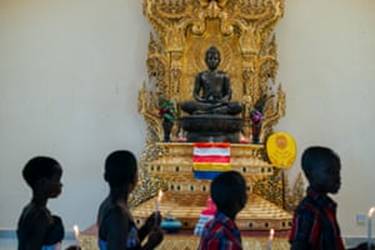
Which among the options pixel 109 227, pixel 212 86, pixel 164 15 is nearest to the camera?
pixel 109 227

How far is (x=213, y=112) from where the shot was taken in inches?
202

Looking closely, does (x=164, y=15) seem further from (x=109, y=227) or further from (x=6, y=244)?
(x=109, y=227)

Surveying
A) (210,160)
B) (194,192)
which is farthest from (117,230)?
(194,192)

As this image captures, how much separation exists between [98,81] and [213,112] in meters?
1.60

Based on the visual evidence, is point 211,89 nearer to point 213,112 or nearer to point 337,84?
point 213,112

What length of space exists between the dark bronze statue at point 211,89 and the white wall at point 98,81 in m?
0.83

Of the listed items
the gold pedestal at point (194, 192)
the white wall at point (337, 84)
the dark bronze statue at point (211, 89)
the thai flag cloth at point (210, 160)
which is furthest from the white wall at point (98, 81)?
the thai flag cloth at point (210, 160)

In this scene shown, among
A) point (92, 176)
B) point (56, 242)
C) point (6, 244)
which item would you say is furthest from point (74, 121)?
point (56, 242)

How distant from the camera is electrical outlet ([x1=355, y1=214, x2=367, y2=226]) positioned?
5814 mm

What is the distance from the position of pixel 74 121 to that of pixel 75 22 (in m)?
1.15

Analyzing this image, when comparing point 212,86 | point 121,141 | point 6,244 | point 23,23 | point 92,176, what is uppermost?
point 23,23

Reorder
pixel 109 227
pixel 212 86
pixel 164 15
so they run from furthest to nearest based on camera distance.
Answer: pixel 164 15 < pixel 212 86 < pixel 109 227

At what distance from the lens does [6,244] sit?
570 centimetres

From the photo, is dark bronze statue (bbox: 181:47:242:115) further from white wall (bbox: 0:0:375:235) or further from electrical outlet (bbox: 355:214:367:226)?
electrical outlet (bbox: 355:214:367:226)
